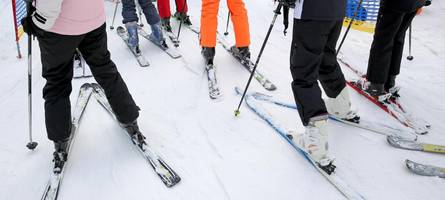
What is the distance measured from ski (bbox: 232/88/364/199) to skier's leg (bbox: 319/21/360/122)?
491mm

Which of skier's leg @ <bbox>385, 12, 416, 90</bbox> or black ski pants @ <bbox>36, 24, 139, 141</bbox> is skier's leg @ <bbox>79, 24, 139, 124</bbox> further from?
skier's leg @ <bbox>385, 12, 416, 90</bbox>

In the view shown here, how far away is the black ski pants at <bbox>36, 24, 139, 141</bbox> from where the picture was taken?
2.08 metres

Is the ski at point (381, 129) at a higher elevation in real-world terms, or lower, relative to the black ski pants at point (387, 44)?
lower

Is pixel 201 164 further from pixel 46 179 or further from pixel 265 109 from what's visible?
pixel 46 179

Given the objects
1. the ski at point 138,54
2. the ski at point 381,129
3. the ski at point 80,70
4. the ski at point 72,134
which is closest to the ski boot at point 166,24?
the ski at point 138,54

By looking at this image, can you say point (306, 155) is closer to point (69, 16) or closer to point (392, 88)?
point (392, 88)

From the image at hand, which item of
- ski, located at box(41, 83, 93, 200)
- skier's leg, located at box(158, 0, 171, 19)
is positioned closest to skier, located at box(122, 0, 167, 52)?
skier's leg, located at box(158, 0, 171, 19)

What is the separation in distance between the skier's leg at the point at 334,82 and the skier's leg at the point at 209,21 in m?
1.40

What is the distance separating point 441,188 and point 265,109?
1449 mm

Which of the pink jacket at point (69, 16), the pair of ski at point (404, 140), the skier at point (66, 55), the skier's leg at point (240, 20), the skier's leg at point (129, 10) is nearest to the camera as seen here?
the pink jacket at point (69, 16)

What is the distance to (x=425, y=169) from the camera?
231cm

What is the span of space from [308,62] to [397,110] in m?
1.32

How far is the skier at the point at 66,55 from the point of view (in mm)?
1956

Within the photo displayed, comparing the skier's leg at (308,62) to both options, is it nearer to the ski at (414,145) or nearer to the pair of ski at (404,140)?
the pair of ski at (404,140)
